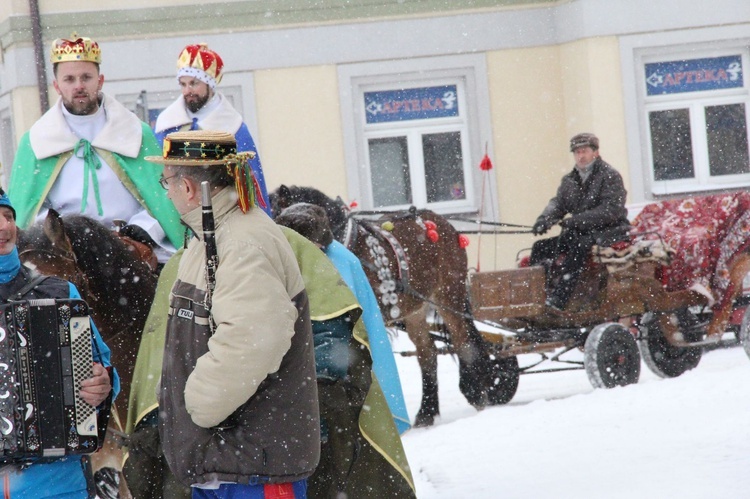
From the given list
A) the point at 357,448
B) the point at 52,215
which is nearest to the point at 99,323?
the point at 52,215

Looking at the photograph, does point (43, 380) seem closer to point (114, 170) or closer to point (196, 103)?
point (114, 170)

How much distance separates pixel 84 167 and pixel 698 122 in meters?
10.7

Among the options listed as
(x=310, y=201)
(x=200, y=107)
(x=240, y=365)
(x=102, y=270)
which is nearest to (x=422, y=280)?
(x=310, y=201)

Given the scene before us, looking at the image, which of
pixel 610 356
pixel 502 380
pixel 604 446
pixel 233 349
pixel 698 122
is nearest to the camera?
pixel 233 349

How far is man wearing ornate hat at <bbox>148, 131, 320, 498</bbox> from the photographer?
3137mm

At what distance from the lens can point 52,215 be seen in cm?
440

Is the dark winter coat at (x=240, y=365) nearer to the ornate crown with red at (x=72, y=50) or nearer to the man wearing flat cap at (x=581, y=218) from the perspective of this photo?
the ornate crown with red at (x=72, y=50)

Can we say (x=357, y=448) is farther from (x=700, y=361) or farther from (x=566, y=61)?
(x=566, y=61)

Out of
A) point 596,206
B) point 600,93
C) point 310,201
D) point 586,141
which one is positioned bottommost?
point 596,206

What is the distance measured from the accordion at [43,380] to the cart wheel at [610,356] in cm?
645

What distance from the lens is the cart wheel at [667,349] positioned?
33.4 feet

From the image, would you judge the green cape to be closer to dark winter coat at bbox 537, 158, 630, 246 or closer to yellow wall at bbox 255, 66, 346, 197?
dark winter coat at bbox 537, 158, 630, 246

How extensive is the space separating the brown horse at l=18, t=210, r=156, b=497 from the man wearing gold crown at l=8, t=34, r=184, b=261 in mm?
443

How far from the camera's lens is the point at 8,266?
3615 millimetres
